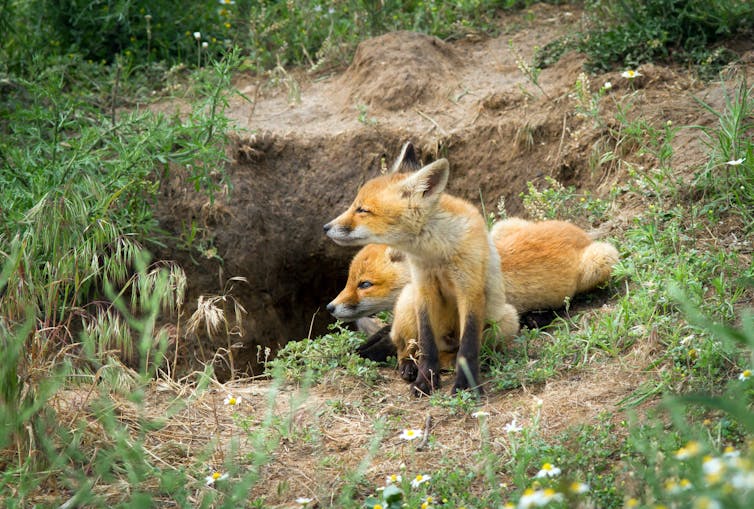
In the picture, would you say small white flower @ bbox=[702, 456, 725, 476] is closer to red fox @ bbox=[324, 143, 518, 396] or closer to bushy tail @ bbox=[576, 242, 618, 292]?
red fox @ bbox=[324, 143, 518, 396]

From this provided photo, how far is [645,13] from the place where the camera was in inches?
282

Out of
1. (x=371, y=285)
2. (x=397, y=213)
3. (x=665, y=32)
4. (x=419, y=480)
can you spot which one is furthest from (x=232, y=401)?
(x=665, y=32)

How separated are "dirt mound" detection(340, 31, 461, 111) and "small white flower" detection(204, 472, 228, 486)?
4.54 m

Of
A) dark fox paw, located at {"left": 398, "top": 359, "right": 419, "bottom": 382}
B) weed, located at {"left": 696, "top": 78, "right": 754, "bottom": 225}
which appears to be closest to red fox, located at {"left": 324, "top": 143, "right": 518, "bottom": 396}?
dark fox paw, located at {"left": 398, "top": 359, "right": 419, "bottom": 382}

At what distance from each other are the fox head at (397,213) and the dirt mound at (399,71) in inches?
117

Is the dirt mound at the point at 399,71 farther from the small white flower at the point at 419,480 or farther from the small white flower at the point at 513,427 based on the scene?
the small white flower at the point at 419,480

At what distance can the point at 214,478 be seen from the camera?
12.3 ft

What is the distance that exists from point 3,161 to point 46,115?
437 mm

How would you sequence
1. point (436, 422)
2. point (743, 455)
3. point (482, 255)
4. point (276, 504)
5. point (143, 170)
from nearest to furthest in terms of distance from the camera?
1. point (743, 455)
2. point (276, 504)
3. point (436, 422)
4. point (482, 255)
5. point (143, 170)

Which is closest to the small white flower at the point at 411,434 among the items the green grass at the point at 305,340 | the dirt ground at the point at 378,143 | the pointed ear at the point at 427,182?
the green grass at the point at 305,340

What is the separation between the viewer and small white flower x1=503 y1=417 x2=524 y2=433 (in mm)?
3766

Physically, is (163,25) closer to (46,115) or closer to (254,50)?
(254,50)

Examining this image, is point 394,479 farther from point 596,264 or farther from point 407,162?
point 596,264

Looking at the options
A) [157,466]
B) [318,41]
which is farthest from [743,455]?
[318,41]
